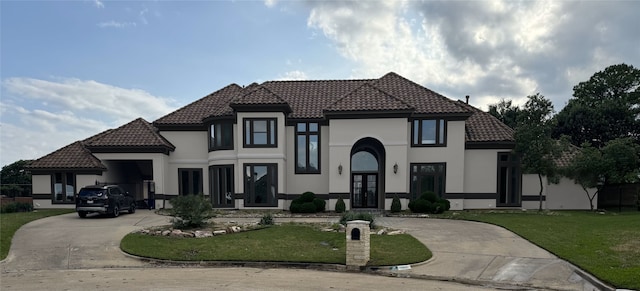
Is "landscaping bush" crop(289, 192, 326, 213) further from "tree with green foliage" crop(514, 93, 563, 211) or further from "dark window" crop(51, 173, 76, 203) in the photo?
"dark window" crop(51, 173, 76, 203)

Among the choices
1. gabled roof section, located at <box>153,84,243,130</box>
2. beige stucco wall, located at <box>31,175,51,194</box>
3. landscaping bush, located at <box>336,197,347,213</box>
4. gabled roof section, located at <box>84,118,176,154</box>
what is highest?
gabled roof section, located at <box>153,84,243,130</box>

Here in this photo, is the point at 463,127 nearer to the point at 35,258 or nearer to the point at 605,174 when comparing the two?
the point at 605,174

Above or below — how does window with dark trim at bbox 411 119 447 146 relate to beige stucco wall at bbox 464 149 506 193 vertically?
above

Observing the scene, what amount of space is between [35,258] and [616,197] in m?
31.5

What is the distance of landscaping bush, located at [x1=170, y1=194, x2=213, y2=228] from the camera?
50.2 feet

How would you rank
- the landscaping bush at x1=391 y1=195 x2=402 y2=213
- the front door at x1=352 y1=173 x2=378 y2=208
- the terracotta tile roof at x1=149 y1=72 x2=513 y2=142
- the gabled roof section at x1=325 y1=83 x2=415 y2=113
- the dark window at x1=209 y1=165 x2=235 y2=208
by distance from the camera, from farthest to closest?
the front door at x1=352 y1=173 x2=378 y2=208 → the dark window at x1=209 y1=165 x2=235 y2=208 → the terracotta tile roof at x1=149 y1=72 x2=513 y2=142 → the gabled roof section at x1=325 y1=83 x2=415 y2=113 → the landscaping bush at x1=391 y1=195 x2=402 y2=213

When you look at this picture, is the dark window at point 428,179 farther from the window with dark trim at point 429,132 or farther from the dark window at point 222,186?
the dark window at point 222,186

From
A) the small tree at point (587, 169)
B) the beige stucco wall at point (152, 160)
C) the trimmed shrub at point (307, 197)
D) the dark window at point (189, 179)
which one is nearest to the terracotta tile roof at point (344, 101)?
the beige stucco wall at point (152, 160)

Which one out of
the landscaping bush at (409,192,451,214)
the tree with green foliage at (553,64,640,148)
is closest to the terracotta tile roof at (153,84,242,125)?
the landscaping bush at (409,192,451,214)

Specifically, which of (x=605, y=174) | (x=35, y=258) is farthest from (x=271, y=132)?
(x=605, y=174)

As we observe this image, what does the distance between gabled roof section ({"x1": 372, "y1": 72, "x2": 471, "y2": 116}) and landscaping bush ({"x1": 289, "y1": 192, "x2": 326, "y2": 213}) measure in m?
8.10

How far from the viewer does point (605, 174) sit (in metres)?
21.8

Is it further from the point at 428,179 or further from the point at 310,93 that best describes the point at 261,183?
the point at 428,179

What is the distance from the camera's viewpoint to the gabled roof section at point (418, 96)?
23267mm
